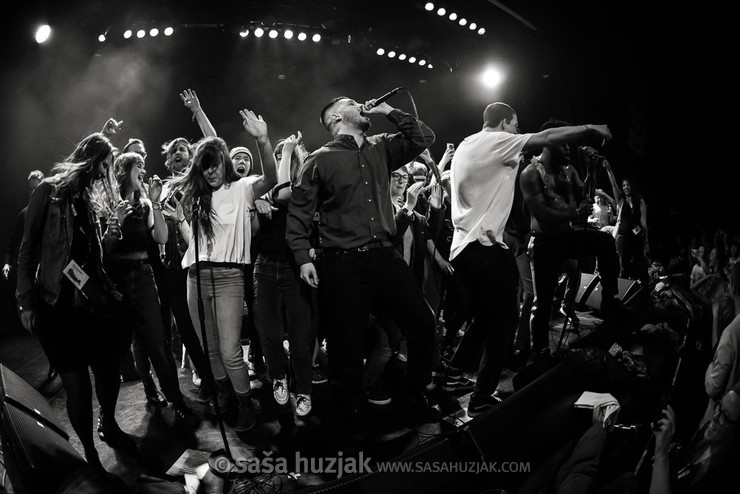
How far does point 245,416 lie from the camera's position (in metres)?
3.06

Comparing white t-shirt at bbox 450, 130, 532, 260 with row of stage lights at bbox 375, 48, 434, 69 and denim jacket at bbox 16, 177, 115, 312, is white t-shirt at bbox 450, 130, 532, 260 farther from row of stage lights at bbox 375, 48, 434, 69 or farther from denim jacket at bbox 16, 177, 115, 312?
row of stage lights at bbox 375, 48, 434, 69

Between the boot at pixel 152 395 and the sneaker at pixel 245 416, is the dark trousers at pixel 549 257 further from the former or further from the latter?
the boot at pixel 152 395

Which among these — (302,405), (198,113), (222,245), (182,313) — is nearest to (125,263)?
(182,313)

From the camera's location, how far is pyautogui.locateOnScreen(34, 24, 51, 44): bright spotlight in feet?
17.4

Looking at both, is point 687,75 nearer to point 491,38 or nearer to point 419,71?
point 491,38

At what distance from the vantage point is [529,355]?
4395mm

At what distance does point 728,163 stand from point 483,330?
957 cm

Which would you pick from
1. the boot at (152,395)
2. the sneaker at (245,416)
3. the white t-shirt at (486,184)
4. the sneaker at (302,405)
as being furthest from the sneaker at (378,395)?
the boot at (152,395)

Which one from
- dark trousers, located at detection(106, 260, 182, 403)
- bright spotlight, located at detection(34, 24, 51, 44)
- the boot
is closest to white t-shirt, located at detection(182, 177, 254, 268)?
dark trousers, located at detection(106, 260, 182, 403)

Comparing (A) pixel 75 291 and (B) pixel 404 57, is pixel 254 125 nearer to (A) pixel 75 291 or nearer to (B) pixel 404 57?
(A) pixel 75 291

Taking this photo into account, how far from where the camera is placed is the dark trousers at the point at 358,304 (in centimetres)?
260

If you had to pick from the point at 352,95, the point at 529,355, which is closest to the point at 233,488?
the point at 529,355

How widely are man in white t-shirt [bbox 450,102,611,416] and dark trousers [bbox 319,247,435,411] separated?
0.57 m

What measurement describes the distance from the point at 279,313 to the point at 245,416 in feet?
2.50
